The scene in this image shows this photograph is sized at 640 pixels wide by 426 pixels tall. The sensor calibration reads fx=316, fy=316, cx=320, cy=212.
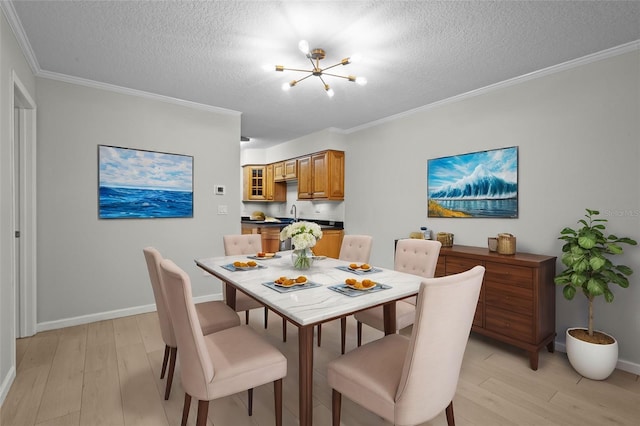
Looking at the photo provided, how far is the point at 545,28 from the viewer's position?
2217 millimetres

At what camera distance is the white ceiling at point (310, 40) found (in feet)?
6.73

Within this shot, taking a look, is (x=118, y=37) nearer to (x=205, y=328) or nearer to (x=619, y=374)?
(x=205, y=328)

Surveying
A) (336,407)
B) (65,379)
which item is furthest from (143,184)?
(336,407)

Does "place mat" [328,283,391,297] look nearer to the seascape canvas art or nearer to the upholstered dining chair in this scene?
the upholstered dining chair

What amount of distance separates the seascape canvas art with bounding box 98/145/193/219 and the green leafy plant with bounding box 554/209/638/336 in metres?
3.88

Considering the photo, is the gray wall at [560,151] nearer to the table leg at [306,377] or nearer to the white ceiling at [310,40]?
the white ceiling at [310,40]

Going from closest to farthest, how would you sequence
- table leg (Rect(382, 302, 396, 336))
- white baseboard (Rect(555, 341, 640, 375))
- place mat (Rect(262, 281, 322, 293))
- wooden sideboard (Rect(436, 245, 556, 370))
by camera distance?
1. place mat (Rect(262, 281, 322, 293))
2. table leg (Rect(382, 302, 396, 336))
3. white baseboard (Rect(555, 341, 640, 375))
4. wooden sideboard (Rect(436, 245, 556, 370))

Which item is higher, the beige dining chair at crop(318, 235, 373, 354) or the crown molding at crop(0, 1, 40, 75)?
the crown molding at crop(0, 1, 40, 75)

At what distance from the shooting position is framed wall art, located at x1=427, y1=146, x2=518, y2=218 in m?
3.14

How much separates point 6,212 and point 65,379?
124 cm

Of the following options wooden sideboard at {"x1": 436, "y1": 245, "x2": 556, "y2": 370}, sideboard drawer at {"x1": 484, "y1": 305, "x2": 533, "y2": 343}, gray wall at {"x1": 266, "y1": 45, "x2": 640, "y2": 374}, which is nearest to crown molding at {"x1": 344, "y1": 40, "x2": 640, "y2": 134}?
gray wall at {"x1": 266, "y1": 45, "x2": 640, "y2": 374}

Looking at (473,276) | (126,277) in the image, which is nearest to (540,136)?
(473,276)

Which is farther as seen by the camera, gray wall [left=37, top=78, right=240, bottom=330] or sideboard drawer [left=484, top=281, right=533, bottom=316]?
gray wall [left=37, top=78, right=240, bottom=330]

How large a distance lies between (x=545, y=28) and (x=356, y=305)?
2340mm
